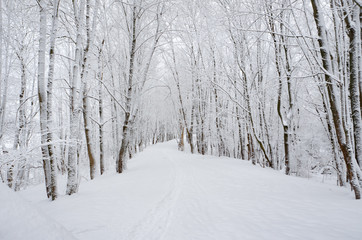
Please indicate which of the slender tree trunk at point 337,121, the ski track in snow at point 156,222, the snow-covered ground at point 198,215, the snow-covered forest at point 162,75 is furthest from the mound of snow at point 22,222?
the slender tree trunk at point 337,121

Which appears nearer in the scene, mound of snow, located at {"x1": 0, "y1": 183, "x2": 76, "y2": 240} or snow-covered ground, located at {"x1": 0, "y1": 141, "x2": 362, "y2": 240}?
mound of snow, located at {"x1": 0, "y1": 183, "x2": 76, "y2": 240}

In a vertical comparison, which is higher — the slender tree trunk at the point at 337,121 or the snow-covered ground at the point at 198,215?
the slender tree trunk at the point at 337,121

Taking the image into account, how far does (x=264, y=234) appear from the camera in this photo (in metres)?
2.57

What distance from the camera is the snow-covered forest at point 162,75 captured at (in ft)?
12.2

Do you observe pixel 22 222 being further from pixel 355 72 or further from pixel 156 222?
pixel 355 72

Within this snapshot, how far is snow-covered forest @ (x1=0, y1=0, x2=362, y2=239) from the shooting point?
3.71 meters

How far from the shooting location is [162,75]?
1048cm

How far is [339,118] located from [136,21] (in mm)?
8841

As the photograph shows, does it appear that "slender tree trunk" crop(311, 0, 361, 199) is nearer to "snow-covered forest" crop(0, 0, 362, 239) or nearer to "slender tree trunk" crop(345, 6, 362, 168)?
"snow-covered forest" crop(0, 0, 362, 239)

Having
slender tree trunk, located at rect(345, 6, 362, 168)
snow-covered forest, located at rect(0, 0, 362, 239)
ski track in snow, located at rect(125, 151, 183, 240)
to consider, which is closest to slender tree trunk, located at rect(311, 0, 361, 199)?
snow-covered forest, located at rect(0, 0, 362, 239)

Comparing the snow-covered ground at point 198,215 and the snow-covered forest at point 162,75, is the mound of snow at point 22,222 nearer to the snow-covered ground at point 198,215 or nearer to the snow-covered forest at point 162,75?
the snow-covered ground at point 198,215

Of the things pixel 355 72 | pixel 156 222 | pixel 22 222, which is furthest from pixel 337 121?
pixel 22 222

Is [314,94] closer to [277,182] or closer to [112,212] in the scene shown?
[277,182]

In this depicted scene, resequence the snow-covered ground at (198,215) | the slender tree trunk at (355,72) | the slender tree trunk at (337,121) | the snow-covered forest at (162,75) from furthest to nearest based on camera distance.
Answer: the snow-covered forest at (162,75) → the slender tree trunk at (355,72) → the slender tree trunk at (337,121) → the snow-covered ground at (198,215)
